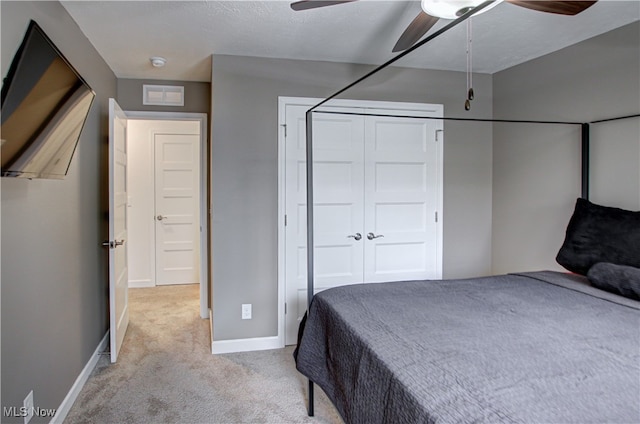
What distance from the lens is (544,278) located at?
8.11 feet

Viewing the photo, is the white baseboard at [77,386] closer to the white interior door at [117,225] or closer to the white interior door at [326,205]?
the white interior door at [117,225]

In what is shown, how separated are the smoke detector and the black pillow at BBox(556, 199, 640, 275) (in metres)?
3.27

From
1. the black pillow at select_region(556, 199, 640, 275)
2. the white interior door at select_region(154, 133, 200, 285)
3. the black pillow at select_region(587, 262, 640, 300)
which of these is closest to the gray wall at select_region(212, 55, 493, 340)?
the black pillow at select_region(556, 199, 640, 275)

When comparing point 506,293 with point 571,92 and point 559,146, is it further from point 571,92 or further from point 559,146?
point 571,92

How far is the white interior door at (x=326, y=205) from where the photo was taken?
3371 millimetres

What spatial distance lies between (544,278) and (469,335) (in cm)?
122

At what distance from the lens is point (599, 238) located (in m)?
2.46

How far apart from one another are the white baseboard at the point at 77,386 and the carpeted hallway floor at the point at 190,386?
0.12 ft

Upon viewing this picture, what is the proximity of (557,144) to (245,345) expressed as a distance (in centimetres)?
290

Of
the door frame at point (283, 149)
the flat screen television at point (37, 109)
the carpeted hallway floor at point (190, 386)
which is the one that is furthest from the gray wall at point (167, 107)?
the carpeted hallway floor at point (190, 386)

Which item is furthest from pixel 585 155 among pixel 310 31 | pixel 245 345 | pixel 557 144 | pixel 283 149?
pixel 245 345

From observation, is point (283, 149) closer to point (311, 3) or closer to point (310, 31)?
point (310, 31)

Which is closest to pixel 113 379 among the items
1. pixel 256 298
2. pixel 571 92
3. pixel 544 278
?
pixel 256 298

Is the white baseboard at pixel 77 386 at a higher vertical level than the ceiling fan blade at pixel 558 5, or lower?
lower
